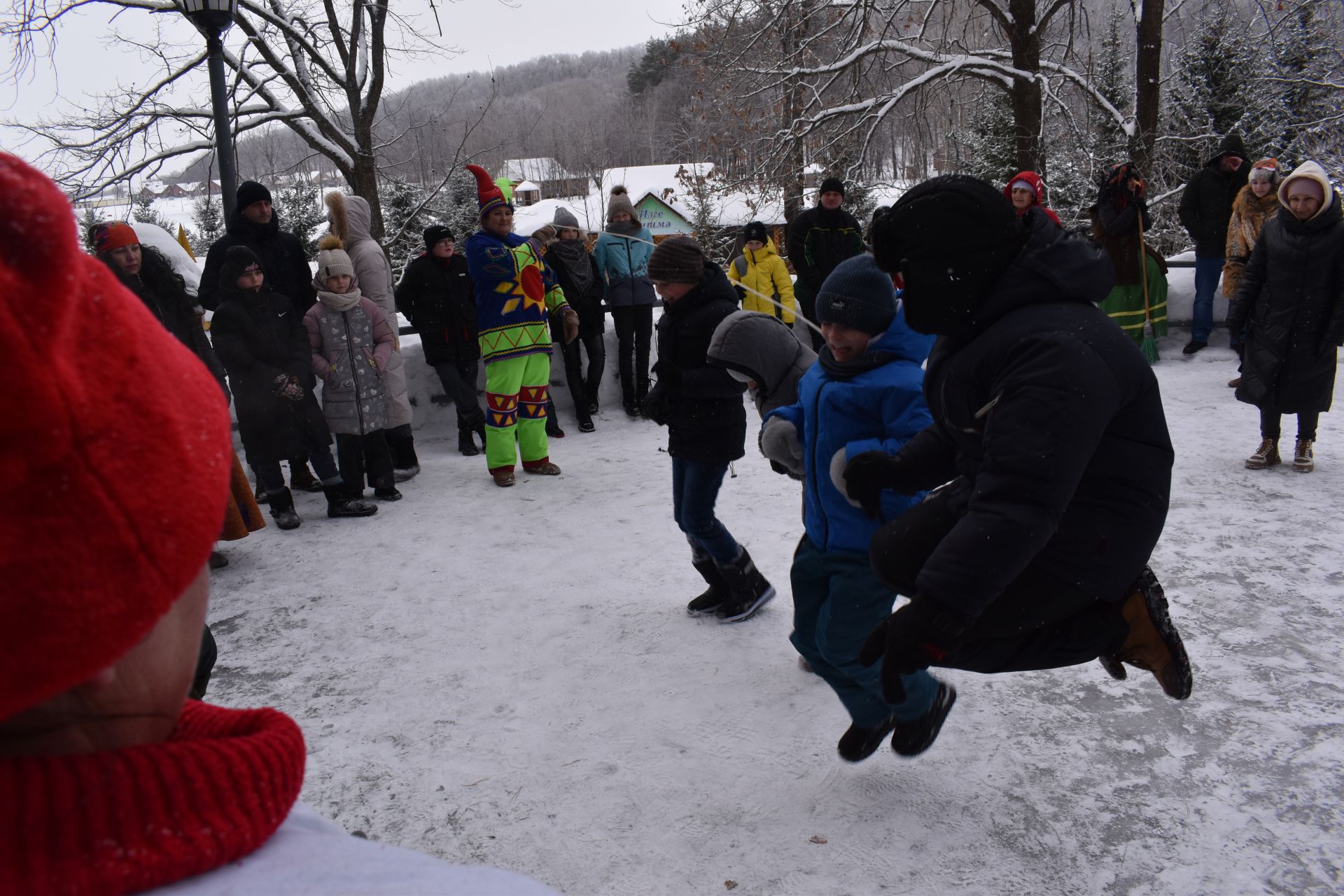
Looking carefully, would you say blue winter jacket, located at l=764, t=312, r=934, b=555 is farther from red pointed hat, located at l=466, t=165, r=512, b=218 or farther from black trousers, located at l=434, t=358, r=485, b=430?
black trousers, located at l=434, t=358, r=485, b=430

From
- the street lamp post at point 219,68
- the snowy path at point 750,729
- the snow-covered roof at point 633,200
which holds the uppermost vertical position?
the snow-covered roof at point 633,200

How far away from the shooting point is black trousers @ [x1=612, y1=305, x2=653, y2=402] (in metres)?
8.69

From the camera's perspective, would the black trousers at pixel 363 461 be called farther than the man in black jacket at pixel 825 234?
No

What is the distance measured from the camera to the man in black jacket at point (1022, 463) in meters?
1.84

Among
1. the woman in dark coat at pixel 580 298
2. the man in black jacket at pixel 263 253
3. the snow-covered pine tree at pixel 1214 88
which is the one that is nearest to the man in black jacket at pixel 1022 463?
the man in black jacket at pixel 263 253

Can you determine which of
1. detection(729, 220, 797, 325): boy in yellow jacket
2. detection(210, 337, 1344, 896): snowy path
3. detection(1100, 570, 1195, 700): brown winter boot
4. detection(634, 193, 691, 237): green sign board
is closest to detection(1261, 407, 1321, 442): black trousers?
detection(210, 337, 1344, 896): snowy path

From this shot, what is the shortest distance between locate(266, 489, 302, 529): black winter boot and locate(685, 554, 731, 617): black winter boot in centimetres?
312

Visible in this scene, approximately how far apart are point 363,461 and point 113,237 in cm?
212

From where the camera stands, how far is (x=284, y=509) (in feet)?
Answer: 19.9

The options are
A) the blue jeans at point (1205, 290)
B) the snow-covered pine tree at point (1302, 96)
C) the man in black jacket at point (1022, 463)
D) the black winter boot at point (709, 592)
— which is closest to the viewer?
the man in black jacket at point (1022, 463)

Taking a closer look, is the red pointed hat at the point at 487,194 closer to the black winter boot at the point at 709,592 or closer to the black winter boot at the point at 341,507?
the black winter boot at the point at 341,507

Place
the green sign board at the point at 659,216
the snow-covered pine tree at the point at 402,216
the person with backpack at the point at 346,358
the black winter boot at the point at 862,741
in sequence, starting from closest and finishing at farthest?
the black winter boot at the point at 862,741, the person with backpack at the point at 346,358, the snow-covered pine tree at the point at 402,216, the green sign board at the point at 659,216

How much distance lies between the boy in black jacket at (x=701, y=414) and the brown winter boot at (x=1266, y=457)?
12.6ft

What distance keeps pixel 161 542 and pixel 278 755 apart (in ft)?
0.84
